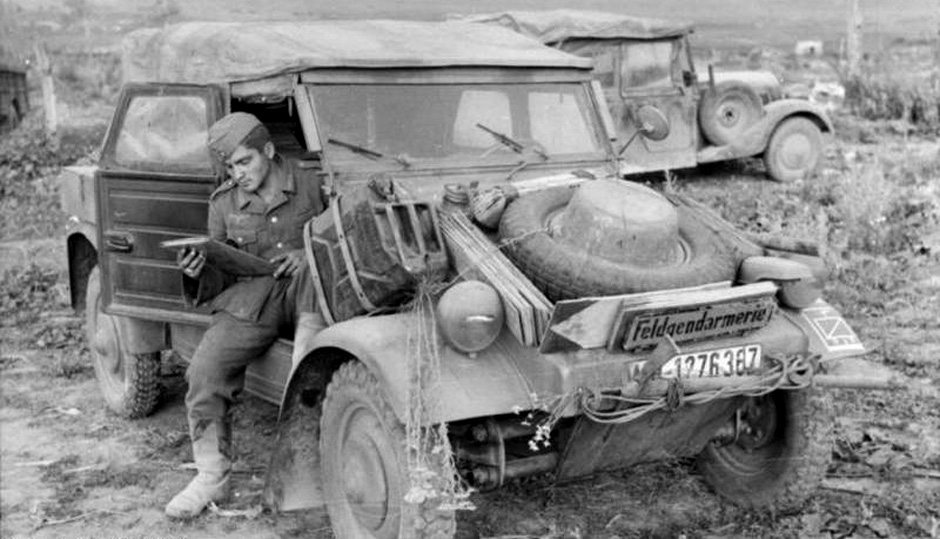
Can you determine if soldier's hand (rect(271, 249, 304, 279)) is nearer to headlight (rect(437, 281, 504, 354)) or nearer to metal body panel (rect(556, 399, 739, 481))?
headlight (rect(437, 281, 504, 354))

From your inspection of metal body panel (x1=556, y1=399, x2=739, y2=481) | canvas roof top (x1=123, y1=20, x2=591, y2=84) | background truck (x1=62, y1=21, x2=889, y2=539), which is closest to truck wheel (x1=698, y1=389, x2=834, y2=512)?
background truck (x1=62, y1=21, x2=889, y2=539)

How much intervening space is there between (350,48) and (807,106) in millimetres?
10115

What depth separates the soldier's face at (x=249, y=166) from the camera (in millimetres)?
5082

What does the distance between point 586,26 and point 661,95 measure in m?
1.19

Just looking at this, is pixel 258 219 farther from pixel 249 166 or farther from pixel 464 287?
pixel 464 287

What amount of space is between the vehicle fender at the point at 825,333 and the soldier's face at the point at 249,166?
2.24 m

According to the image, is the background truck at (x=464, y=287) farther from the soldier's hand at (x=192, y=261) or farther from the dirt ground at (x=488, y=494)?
the soldier's hand at (x=192, y=261)

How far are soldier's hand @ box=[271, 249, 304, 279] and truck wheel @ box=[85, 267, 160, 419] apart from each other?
1581mm

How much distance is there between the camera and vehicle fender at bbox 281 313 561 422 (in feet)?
13.0

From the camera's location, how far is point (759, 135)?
Result: 14.4 meters

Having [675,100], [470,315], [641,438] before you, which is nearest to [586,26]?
[675,100]

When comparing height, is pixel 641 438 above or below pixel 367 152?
below

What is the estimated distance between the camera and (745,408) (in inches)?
193

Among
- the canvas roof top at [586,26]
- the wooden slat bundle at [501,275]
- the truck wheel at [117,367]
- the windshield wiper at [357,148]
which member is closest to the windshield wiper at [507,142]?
the windshield wiper at [357,148]
